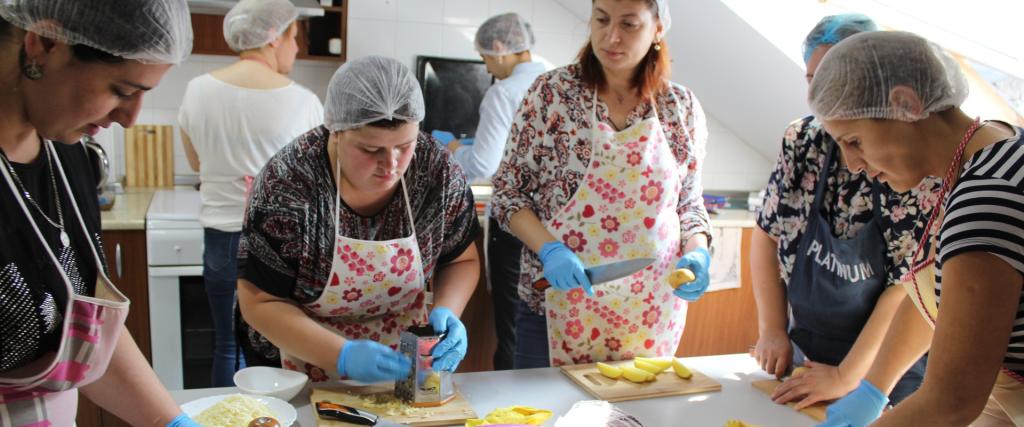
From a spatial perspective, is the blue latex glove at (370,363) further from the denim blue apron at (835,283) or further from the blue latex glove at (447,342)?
the denim blue apron at (835,283)

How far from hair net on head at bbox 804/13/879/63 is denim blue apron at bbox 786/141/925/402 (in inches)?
10.5

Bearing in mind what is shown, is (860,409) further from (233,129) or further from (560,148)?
(233,129)

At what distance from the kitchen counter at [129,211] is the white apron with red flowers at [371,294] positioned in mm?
1314

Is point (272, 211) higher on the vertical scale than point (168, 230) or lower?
higher

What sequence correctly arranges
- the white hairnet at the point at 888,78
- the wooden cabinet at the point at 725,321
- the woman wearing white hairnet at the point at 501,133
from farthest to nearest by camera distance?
the wooden cabinet at the point at 725,321, the woman wearing white hairnet at the point at 501,133, the white hairnet at the point at 888,78

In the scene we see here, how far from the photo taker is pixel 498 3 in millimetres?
3836

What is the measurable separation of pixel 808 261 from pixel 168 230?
228cm

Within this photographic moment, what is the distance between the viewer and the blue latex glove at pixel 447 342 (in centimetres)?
147

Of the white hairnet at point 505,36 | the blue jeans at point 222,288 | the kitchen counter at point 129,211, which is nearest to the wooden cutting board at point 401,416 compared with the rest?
the blue jeans at point 222,288

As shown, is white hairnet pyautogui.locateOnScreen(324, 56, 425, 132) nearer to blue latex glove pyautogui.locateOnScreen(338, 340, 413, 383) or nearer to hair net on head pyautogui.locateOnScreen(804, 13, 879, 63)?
blue latex glove pyautogui.locateOnScreen(338, 340, 413, 383)

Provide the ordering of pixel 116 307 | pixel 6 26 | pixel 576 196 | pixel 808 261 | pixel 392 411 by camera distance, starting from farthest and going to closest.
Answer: pixel 576 196 → pixel 808 261 → pixel 392 411 → pixel 116 307 → pixel 6 26

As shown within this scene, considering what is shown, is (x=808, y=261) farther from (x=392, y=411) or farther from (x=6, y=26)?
(x=6, y=26)

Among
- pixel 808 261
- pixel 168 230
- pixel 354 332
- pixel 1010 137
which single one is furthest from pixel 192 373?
pixel 1010 137

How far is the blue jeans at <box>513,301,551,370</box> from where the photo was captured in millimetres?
1920
